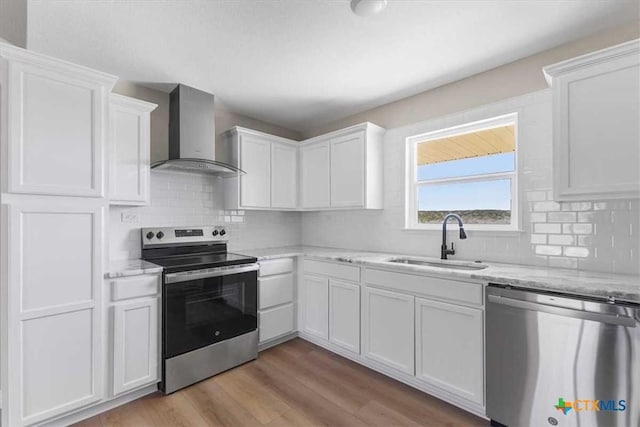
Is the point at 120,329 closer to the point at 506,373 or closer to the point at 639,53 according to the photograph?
the point at 506,373

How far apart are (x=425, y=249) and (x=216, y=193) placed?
7.72 ft

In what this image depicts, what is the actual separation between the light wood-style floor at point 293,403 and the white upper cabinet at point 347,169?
165cm

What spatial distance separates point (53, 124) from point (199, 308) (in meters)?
1.61

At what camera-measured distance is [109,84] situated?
2025 millimetres

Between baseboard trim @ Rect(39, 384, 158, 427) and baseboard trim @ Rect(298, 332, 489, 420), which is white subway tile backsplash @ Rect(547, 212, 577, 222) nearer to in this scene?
baseboard trim @ Rect(298, 332, 489, 420)

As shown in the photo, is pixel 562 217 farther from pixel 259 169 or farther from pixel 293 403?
pixel 259 169

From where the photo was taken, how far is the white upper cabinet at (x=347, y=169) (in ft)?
10.1

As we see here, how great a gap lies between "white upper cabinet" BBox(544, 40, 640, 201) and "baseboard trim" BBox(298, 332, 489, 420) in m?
1.52

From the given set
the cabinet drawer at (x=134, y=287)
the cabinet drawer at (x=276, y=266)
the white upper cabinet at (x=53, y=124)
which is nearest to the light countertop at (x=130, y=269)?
the cabinet drawer at (x=134, y=287)

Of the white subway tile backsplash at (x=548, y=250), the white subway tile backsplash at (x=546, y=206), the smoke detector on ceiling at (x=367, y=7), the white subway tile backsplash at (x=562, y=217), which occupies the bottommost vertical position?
the white subway tile backsplash at (x=548, y=250)

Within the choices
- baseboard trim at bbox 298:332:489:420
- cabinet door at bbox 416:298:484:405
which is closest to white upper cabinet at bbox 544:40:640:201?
cabinet door at bbox 416:298:484:405

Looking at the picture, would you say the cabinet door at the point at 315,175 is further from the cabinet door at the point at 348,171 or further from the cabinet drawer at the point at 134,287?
the cabinet drawer at the point at 134,287

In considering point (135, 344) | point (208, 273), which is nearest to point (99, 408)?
point (135, 344)

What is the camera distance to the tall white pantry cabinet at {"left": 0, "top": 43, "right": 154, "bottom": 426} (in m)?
1.67
